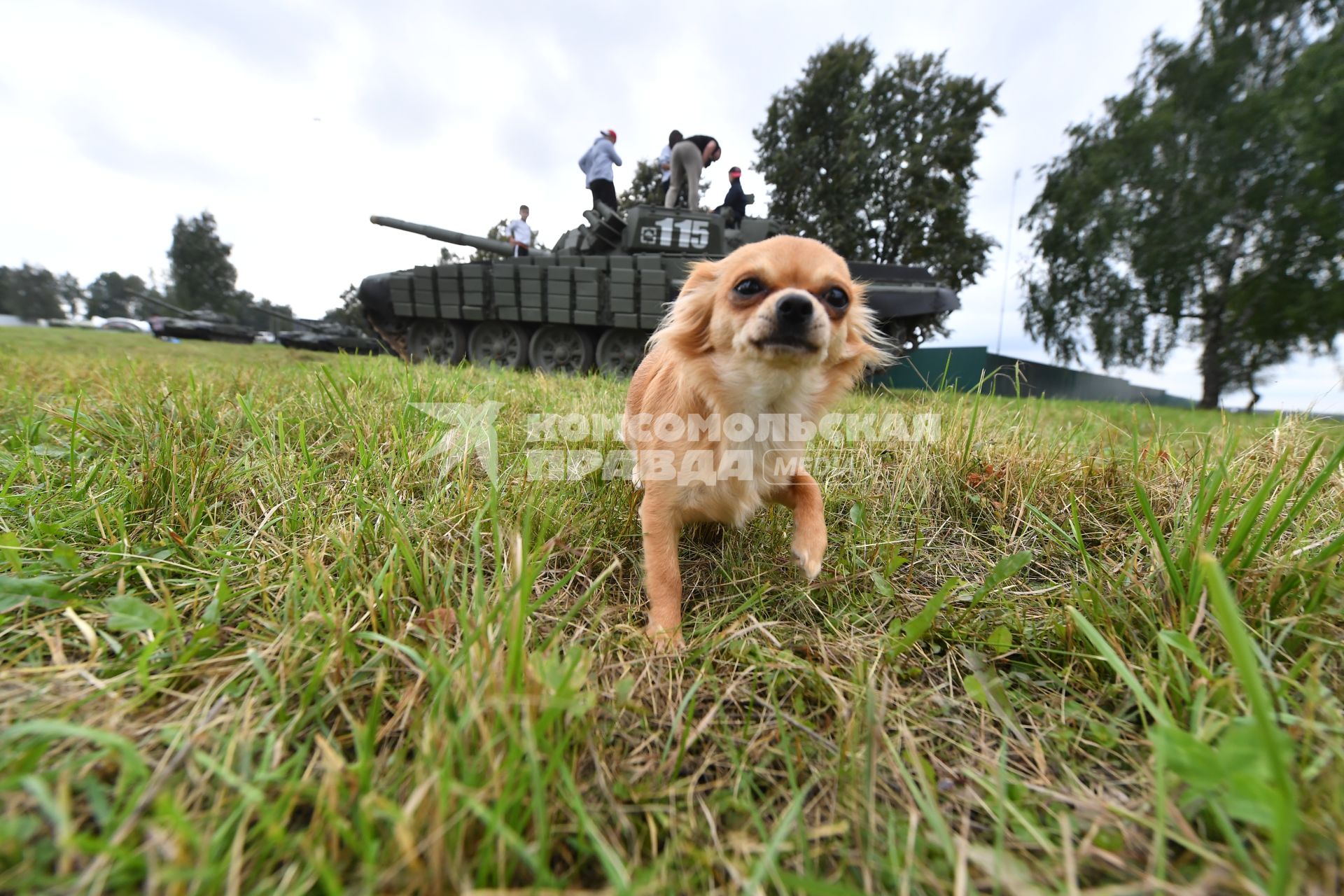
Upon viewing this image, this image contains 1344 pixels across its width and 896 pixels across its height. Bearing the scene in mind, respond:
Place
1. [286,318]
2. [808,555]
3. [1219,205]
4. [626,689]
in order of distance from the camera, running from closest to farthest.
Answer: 1. [626,689]
2. [808,555]
3. [286,318]
4. [1219,205]

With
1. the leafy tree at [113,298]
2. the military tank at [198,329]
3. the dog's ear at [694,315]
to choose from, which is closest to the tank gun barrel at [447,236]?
the dog's ear at [694,315]

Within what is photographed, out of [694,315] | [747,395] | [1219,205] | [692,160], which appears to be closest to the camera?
[747,395]

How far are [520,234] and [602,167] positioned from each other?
96.1 inches

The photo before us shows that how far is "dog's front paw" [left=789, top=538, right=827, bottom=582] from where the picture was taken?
1.38 m

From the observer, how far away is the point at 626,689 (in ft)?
3.03

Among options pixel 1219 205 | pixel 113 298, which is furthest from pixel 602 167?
pixel 113 298

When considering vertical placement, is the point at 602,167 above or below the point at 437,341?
above

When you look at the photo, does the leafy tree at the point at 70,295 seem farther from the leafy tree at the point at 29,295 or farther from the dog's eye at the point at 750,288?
the dog's eye at the point at 750,288

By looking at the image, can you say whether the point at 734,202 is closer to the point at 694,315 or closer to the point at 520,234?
the point at 520,234

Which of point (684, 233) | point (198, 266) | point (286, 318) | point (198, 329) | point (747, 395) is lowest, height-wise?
point (747, 395)

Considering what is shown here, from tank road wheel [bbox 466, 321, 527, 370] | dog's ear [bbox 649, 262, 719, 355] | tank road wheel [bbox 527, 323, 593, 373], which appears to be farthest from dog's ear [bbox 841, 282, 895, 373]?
tank road wheel [bbox 466, 321, 527, 370]

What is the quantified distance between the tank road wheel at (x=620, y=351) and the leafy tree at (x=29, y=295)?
190 ft

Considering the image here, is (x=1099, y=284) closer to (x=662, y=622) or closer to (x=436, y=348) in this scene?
(x=436, y=348)

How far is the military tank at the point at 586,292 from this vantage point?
7.30 metres
